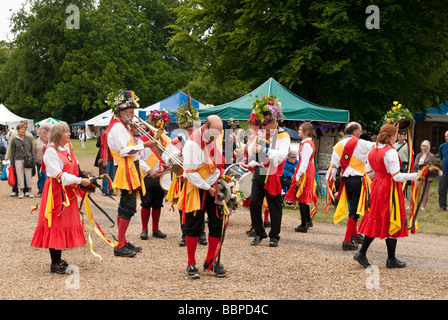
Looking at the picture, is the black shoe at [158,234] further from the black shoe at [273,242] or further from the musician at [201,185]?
the musician at [201,185]

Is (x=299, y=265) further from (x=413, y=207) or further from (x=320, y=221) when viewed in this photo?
(x=320, y=221)

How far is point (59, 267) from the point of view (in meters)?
5.58

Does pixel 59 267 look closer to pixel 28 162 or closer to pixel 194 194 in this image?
pixel 194 194

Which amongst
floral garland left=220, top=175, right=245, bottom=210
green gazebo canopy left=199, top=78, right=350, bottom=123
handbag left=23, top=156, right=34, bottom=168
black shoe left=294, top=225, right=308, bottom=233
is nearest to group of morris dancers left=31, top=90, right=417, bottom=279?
black shoe left=294, top=225, right=308, bottom=233

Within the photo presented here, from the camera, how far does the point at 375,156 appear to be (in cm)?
576

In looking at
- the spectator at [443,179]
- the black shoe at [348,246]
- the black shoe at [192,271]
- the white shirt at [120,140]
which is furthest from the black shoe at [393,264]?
the spectator at [443,179]

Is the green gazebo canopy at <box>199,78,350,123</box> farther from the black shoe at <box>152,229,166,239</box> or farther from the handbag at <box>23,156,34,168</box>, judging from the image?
the black shoe at <box>152,229,166,239</box>

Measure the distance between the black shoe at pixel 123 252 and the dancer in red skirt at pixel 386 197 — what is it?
9.31ft

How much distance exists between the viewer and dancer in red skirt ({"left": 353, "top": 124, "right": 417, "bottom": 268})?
5.62m

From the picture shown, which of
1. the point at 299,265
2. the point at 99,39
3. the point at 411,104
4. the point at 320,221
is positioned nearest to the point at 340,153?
the point at 299,265

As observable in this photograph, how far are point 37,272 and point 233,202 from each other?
93.6 inches

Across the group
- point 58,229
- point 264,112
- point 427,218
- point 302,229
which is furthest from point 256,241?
point 427,218

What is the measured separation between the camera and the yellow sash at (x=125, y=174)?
20.8 ft

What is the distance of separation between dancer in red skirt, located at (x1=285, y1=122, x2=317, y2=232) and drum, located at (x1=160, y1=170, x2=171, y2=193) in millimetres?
2135
